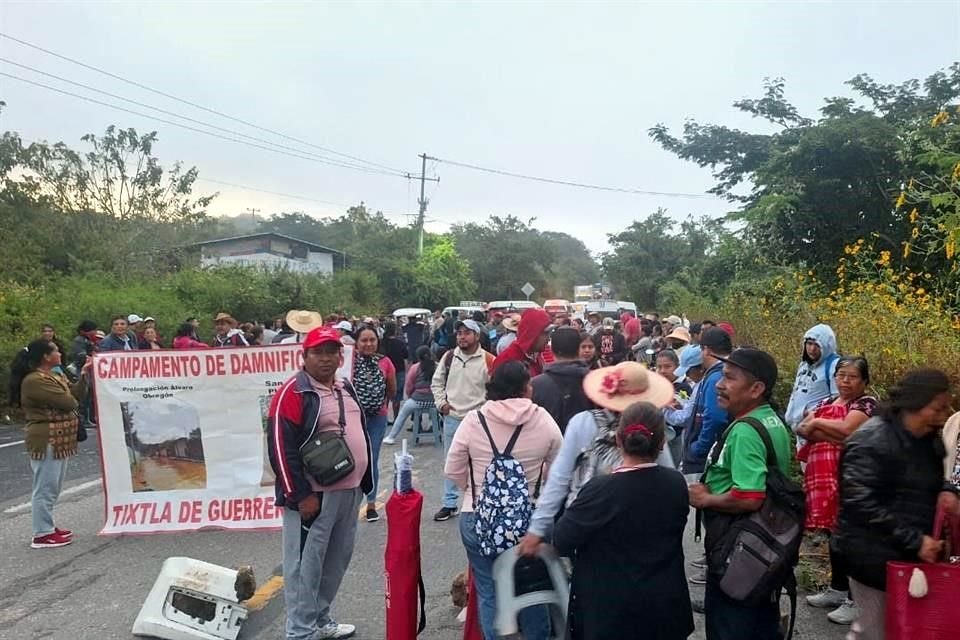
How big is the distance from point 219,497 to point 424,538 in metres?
1.85

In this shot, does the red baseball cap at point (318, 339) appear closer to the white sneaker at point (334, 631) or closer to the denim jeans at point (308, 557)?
the denim jeans at point (308, 557)

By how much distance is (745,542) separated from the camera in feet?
10.2

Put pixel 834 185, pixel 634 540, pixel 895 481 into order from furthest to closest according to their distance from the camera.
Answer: pixel 834 185 → pixel 895 481 → pixel 634 540

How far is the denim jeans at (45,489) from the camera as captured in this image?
20.4ft

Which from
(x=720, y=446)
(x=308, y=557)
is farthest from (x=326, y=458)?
(x=720, y=446)

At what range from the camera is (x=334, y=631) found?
456cm

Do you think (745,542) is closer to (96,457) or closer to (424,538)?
(424,538)

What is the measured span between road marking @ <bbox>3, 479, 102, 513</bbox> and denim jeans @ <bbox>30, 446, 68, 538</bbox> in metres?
1.38

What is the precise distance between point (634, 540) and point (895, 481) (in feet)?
3.86

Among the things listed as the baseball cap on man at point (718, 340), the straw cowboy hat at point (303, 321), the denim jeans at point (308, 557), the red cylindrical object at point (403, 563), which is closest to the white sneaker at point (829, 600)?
the baseball cap on man at point (718, 340)

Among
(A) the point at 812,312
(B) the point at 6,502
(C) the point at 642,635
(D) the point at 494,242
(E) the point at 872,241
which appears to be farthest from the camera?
(D) the point at 494,242

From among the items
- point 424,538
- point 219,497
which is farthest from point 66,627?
point 424,538

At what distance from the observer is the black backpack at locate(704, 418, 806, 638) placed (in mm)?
3064

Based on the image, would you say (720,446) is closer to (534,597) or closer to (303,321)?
(534,597)
